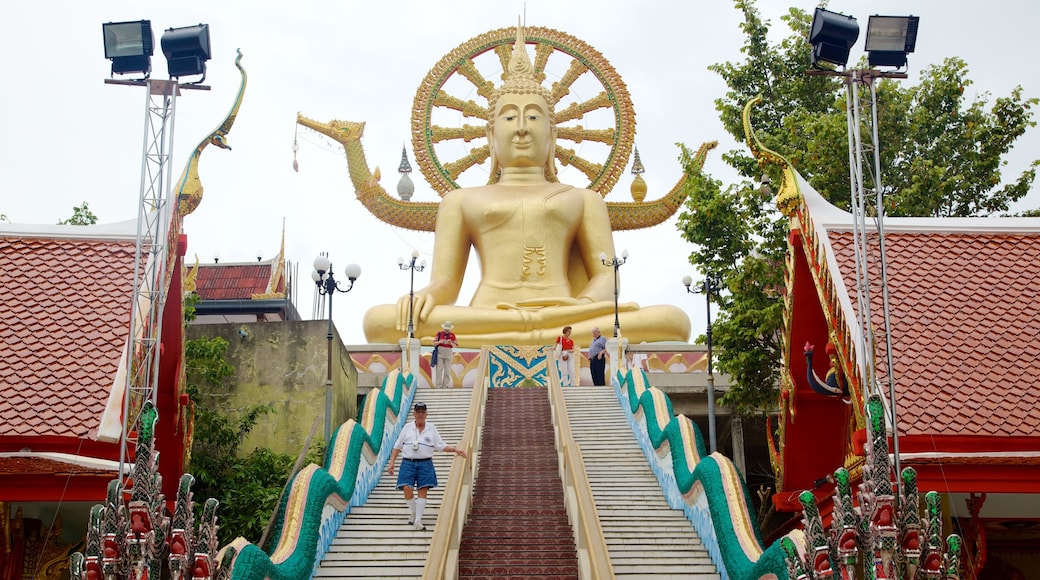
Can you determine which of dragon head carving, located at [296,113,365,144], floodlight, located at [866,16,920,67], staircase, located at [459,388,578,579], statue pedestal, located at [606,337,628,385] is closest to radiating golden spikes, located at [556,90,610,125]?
dragon head carving, located at [296,113,365,144]

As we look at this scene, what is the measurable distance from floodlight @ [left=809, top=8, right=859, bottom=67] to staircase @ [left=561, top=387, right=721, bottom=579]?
410 centimetres

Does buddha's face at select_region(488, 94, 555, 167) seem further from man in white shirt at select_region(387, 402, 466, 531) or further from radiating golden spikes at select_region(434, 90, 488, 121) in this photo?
man in white shirt at select_region(387, 402, 466, 531)

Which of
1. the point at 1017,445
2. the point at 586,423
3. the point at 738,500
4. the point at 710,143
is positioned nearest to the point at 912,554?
the point at 738,500

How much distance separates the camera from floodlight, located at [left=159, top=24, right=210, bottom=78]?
11.3m

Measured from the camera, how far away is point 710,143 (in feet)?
74.0

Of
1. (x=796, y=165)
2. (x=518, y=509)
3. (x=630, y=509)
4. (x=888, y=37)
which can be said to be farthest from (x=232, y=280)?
(x=888, y=37)

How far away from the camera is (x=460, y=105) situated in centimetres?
2389

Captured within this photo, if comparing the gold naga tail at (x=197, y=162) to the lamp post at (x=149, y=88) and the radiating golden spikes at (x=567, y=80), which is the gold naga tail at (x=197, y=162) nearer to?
the lamp post at (x=149, y=88)

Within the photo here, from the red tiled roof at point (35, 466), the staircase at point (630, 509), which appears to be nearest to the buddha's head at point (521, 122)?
the staircase at point (630, 509)

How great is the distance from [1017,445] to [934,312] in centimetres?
165

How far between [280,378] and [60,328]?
527 cm

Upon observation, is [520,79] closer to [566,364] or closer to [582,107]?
[582,107]

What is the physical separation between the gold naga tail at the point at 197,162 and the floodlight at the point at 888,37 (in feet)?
20.2

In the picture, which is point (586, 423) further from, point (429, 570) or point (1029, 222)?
point (429, 570)
